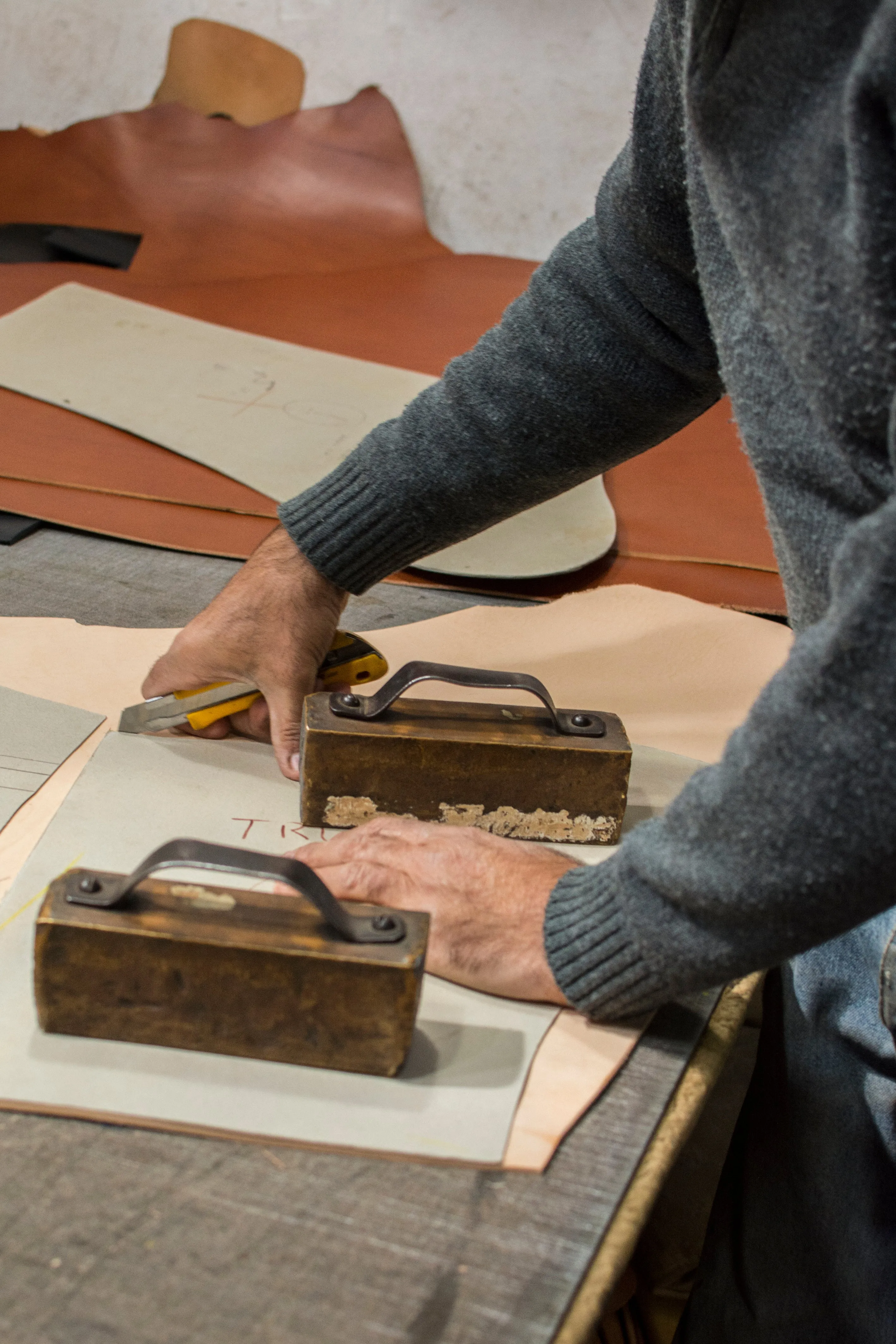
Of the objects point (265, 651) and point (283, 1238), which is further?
point (265, 651)

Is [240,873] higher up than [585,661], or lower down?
higher up

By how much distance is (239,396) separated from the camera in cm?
194

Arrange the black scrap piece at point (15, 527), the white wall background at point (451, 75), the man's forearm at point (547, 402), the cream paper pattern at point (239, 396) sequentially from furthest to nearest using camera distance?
the white wall background at point (451, 75), the cream paper pattern at point (239, 396), the black scrap piece at point (15, 527), the man's forearm at point (547, 402)

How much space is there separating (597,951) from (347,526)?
1.68ft


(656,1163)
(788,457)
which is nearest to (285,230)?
(788,457)

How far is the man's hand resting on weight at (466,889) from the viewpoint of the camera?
0.82m

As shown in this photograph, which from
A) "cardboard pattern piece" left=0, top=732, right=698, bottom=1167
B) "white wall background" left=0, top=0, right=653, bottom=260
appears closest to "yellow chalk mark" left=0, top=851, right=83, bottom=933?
"cardboard pattern piece" left=0, top=732, right=698, bottom=1167

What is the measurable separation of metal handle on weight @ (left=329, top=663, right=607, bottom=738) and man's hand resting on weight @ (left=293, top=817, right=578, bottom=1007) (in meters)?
0.12

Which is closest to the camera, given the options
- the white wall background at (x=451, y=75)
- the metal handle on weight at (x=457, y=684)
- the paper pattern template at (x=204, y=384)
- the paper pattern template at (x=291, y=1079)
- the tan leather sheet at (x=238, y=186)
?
the paper pattern template at (x=291, y=1079)

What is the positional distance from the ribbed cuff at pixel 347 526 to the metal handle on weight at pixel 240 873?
461 millimetres

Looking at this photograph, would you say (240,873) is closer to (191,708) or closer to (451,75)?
(191,708)

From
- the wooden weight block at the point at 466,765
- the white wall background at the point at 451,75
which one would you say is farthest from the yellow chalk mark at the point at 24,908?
the white wall background at the point at 451,75

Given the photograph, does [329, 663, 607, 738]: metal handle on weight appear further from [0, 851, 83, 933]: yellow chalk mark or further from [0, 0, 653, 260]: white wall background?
[0, 0, 653, 260]: white wall background

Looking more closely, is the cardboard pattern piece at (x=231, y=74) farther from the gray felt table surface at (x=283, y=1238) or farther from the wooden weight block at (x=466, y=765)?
the gray felt table surface at (x=283, y=1238)
